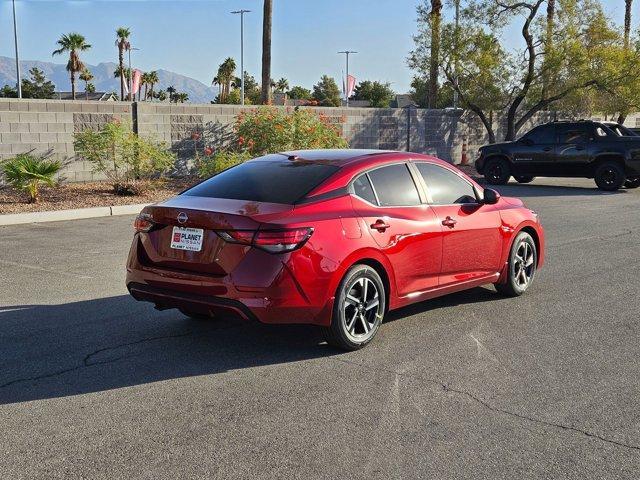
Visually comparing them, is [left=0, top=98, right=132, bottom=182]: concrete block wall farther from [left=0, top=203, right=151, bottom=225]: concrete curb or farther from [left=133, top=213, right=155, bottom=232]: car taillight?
[left=133, top=213, right=155, bottom=232]: car taillight

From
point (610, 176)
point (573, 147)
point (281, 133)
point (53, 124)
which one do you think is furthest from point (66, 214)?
point (610, 176)

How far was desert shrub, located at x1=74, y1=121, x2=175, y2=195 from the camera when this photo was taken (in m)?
16.3

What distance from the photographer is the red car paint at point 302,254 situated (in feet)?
17.5

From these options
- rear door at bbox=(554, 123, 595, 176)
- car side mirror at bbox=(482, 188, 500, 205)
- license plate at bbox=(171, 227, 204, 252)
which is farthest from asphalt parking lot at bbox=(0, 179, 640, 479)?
rear door at bbox=(554, 123, 595, 176)

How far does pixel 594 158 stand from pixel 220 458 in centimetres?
1799

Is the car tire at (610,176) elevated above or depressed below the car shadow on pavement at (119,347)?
above

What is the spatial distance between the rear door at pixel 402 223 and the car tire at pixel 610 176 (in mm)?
14709

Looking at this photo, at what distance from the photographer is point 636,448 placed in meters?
4.15

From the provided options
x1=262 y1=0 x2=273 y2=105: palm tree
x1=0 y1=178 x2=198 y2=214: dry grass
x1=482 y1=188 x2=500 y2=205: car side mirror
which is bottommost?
x1=0 y1=178 x2=198 y2=214: dry grass

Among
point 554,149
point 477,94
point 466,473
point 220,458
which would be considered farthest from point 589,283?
point 477,94

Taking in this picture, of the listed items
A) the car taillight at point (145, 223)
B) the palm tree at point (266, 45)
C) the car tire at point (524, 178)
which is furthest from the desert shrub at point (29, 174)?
the car tire at point (524, 178)

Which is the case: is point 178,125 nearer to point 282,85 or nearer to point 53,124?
point 53,124

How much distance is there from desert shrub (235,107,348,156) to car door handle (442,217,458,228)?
12.2 meters

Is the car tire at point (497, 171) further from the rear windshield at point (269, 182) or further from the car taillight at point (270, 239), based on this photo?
the car taillight at point (270, 239)
